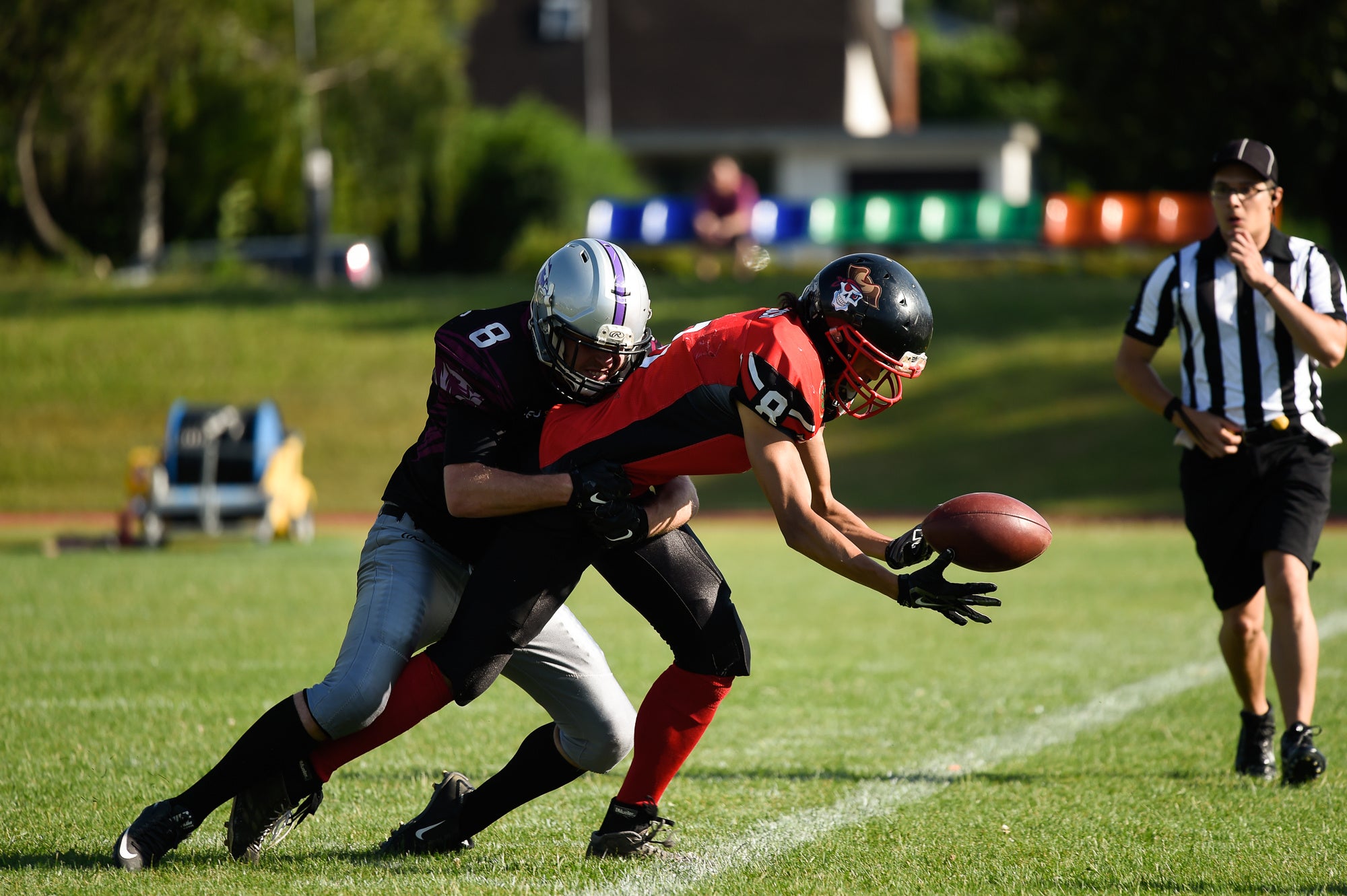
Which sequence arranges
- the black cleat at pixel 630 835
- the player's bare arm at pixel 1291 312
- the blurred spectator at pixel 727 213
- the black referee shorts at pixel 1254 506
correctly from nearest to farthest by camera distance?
the black cleat at pixel 630 835 < the player's bare arm at pixel 1291 312 < the black referee shorts at pixel 1254 506 < the blurred spectator at pixel 727 213

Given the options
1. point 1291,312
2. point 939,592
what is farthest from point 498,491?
point 1291,312

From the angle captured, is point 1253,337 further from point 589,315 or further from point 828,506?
point 589,315

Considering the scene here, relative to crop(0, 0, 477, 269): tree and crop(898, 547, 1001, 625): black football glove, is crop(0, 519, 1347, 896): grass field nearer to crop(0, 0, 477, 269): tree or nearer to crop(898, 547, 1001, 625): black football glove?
crop(898, 547, 1001, 625): black football glove

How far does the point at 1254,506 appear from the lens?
5.02 meters

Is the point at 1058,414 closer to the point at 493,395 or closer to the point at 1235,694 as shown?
the point at 1235,694

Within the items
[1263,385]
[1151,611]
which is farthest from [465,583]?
[1151,611]

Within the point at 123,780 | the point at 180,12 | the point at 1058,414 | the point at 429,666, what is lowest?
the point at 1058,414

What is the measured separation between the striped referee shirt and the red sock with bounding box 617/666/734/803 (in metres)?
2.21

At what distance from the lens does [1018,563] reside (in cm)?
372

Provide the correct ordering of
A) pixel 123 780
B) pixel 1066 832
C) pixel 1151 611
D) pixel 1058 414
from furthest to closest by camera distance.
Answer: pixel 1058 414, pixel 1151 611, pixel 123 780, pixel 1066 832

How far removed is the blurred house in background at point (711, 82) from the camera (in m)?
39.4

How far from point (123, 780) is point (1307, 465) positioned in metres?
3.98

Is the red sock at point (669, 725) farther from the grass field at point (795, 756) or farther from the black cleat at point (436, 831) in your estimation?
the black cleat at point (436, 831)

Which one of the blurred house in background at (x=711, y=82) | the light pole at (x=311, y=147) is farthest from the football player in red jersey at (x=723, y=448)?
the blurred house in background at (x=711, y=82)
